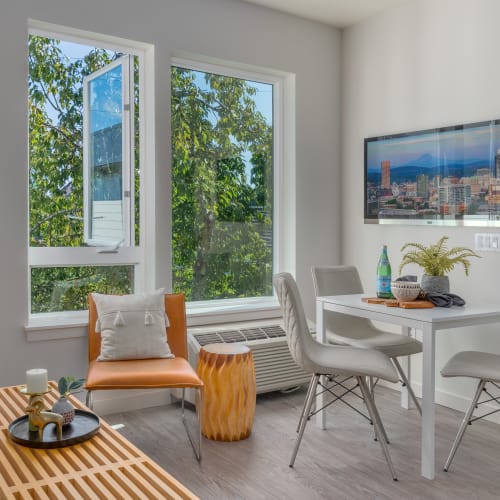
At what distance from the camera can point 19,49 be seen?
3119 millimetres

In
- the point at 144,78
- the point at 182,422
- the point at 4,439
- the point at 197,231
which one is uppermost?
the point at 144,78

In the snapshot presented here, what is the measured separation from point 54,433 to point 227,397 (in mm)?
1179

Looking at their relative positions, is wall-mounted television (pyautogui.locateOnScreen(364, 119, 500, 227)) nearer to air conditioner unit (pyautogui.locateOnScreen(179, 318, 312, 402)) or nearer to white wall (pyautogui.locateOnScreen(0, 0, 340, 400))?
white wall (pyautogui.locateOnScreen(0, 0, 340, 400))

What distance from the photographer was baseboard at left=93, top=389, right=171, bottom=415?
11.2 ft

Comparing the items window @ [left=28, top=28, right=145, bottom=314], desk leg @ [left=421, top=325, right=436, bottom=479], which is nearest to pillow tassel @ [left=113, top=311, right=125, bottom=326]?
window @ [left=28, top=28, right=145, bottom=314]

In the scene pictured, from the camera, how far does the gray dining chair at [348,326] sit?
3309mm

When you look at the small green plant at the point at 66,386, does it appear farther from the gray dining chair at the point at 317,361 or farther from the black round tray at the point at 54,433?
the gray dining chair at the point at 317,361

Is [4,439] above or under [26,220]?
under

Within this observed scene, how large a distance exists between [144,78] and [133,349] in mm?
1728

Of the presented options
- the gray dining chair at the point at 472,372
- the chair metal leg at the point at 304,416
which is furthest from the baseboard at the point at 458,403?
the chair metal leg at the point at 304,416

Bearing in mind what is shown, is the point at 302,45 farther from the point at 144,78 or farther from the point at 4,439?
the point at 4,439

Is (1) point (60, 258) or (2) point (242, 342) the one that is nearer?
(1) point (60, 258)

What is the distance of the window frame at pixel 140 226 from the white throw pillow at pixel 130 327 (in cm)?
30

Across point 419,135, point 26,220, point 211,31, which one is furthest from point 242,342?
point 211,31
